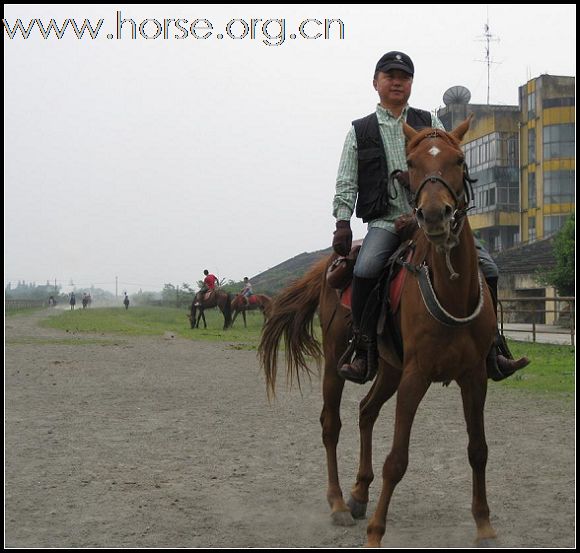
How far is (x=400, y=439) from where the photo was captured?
14.6ft

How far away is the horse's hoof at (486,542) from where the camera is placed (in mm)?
4547

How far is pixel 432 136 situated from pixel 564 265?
89.2 feet

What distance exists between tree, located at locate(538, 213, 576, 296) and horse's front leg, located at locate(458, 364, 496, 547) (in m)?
25.9

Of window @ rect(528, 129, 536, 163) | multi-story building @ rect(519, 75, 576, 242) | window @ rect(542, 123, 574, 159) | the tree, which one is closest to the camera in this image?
the tree

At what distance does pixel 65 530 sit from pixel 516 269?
118 feet

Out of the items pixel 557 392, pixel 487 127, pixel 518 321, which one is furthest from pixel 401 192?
pixel 487 127

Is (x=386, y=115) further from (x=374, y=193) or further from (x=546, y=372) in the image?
(x=546, y=372)

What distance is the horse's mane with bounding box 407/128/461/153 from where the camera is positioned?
437cm

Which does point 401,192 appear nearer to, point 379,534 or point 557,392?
point 379,534

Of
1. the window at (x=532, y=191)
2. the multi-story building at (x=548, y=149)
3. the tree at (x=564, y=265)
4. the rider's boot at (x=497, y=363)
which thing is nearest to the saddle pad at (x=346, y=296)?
the rider's boot at (x=497, y=363)

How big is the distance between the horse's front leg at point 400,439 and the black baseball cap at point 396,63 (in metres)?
2.18

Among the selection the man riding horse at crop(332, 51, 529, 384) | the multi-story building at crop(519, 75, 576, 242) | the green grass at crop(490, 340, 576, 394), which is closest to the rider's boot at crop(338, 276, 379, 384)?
the man riding horse at crop(332, 51, 529, 384)

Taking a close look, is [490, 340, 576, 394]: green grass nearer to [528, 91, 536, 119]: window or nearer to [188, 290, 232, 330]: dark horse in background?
[188, 290, 232, 330]: dark horse in background

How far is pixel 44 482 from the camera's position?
6020 millimetres
